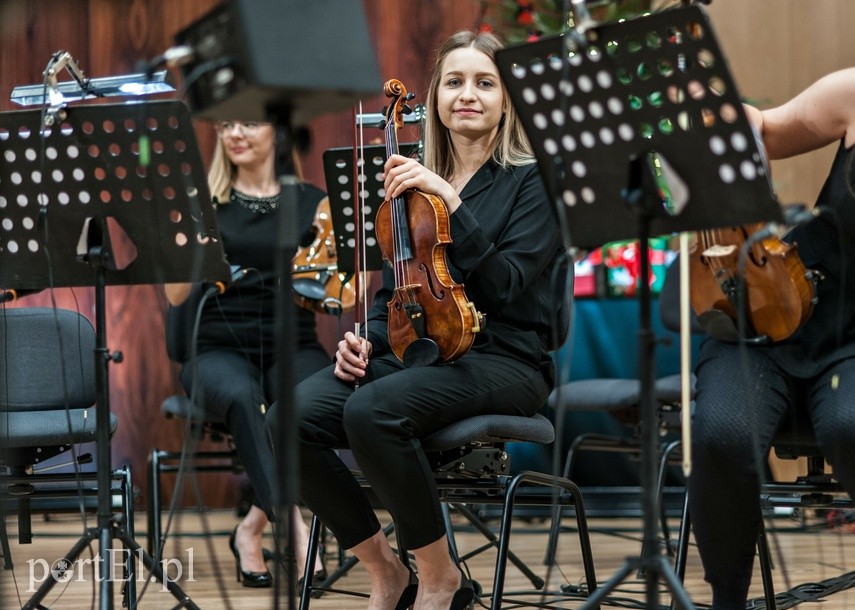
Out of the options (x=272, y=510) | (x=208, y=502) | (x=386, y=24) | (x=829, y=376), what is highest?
(x=386, y=24)

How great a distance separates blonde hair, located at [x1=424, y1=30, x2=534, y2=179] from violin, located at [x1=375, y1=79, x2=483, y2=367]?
1.04 feet

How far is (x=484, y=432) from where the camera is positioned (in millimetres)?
2131

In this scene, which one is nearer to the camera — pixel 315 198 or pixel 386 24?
pixel 315 198

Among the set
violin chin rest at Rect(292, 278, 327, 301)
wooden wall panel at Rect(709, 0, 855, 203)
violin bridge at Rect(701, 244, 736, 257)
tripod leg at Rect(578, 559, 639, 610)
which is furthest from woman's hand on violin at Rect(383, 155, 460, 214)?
wooden wall panel at Rect(709, 0, 855, 203)

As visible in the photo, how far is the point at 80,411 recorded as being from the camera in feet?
8.83

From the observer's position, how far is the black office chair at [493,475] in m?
2.13

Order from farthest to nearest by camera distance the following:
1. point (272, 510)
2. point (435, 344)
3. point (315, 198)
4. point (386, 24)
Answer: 1. point (386, 24)
2. point (315, 198)
3. point (272, 510)
4. point (435, 344)

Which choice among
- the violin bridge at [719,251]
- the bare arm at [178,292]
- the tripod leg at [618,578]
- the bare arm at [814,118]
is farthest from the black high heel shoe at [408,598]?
the bare arm at [178,292]

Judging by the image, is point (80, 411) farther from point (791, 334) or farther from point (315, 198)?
point (791, 334)

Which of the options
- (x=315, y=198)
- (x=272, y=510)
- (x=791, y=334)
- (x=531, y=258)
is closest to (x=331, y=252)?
(x=315, y=198)

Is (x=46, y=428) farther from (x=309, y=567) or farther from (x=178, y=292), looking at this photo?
(x=309, y=567)

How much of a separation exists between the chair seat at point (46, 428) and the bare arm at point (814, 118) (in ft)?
5.08

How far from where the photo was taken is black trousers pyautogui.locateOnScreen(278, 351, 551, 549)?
2092 millimetres

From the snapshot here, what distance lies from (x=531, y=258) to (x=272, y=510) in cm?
89
